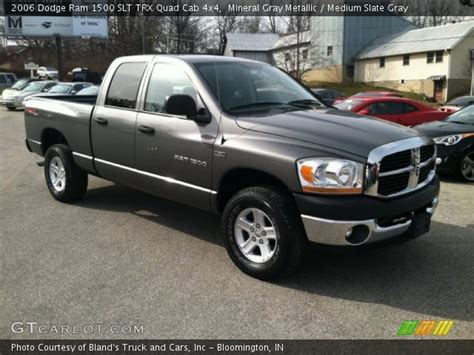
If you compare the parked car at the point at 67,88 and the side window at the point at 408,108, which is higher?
the parked car at the point at 67,88

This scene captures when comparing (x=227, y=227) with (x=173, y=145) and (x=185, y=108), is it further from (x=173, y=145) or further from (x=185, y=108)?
(x=185, y=108)

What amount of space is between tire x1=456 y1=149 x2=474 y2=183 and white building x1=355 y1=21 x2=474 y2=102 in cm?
3642

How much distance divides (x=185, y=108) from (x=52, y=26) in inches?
1856

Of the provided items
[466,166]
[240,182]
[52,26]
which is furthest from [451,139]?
[52,26]

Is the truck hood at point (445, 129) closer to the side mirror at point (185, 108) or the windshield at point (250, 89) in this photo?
the windshield at point (250, 89)

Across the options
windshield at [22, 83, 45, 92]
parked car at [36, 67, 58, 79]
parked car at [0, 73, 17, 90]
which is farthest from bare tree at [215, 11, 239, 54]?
windshield at [22, 83, 45, 92]

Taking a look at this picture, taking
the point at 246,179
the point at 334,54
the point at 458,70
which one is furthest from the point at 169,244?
the point at 334,54

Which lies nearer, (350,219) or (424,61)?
(350,219)

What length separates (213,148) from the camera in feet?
14.6

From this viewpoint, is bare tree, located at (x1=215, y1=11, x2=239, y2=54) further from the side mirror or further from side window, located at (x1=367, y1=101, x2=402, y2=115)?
the side mirror

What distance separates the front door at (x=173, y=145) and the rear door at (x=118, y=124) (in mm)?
192

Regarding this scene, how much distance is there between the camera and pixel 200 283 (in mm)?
4172
